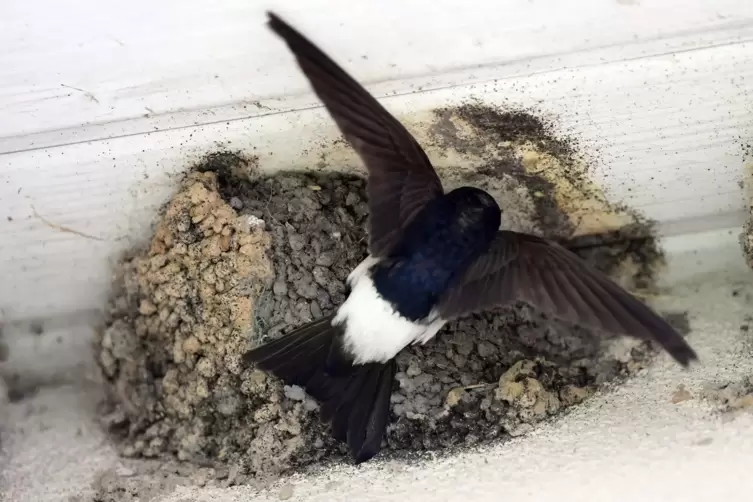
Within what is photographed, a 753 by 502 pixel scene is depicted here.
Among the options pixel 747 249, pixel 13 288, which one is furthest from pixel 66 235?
pixel 747 249

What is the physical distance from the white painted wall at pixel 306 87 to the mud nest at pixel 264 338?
0.12m

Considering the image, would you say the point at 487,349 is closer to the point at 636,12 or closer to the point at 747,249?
the point at 747,249

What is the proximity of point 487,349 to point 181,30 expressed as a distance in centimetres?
95

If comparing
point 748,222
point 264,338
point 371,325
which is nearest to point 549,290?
point 371,325

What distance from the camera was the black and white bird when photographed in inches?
61.4

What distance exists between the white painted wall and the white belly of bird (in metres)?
0.30

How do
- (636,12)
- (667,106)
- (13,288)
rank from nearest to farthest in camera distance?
(636,12) < (667,106) < (13,288)

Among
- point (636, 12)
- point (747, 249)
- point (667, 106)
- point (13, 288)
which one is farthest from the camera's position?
point (13, 288)

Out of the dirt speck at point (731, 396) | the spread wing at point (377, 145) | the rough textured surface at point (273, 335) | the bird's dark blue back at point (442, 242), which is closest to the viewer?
the spread wing at point (377, 145)

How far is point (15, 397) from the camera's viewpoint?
6.68ft

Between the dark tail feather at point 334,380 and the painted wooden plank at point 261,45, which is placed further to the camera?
the dark tail feather at point 334,380

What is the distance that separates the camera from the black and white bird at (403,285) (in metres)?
1.56

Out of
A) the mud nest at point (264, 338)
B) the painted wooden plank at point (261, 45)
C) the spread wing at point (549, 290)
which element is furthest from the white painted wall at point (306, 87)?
the spread wing at point (549, 290)

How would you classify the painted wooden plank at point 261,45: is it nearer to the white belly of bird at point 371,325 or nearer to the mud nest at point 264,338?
the mud nest at point 264,338
